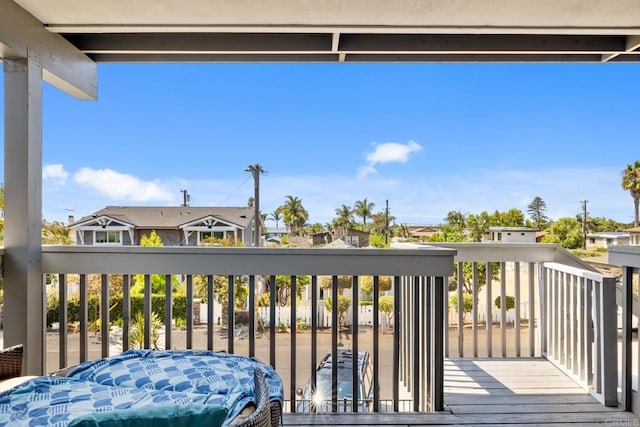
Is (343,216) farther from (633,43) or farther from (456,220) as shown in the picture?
(633,43)

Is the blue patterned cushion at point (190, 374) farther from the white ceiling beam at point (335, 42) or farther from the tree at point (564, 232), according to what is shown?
the tree at point (564, 232)

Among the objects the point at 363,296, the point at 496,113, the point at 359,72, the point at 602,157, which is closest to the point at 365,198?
the point at 363,296

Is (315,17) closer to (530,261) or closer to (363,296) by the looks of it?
(530,261)

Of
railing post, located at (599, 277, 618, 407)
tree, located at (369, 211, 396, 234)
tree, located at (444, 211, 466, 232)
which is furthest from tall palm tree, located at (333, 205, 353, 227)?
railing post, located at (599, 277, 618, 407)

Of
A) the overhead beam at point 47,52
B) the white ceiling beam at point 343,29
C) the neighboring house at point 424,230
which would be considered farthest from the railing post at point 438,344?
the neighboring house at point 424,230

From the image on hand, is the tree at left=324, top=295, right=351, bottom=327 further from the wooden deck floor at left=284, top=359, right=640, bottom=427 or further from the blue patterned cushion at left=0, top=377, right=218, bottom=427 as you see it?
the blue patterned cushion at left=0, top=377, right=218, bottom=427

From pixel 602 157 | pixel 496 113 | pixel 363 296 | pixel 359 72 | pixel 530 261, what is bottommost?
pixel 363 296

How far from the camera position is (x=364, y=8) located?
2.22 m

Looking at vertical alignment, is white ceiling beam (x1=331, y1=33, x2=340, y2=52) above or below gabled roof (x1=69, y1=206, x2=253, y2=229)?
above

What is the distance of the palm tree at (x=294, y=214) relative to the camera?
430 inches

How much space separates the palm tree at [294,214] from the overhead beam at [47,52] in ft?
23.5

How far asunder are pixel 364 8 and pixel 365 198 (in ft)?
38.8

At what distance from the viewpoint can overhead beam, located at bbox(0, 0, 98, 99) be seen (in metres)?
2.06

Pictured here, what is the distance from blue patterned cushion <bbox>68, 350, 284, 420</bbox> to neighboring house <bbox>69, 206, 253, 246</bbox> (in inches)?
133
